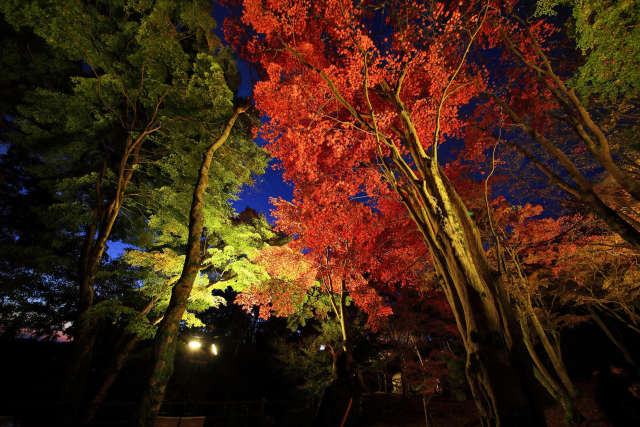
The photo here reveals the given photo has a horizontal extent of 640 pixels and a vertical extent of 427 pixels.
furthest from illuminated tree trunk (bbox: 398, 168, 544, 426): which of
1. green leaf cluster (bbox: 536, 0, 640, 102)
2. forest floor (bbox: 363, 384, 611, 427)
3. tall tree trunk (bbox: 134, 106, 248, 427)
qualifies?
forest floor (bbox: 363, 384, 611, 427)

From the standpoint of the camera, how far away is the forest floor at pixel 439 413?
7.48 metres

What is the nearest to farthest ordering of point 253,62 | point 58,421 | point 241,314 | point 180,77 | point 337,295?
1. point 58,421
2. point 180,77
3. point 253,62
4. point 337,295
5. point 241,314

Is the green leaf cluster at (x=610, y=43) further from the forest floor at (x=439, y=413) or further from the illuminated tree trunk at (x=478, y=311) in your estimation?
the forest floor at (x=439, y=413)

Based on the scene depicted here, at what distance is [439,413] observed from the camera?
1082 cm

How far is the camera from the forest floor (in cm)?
748

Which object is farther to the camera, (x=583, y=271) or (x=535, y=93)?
(x=583, y=271)

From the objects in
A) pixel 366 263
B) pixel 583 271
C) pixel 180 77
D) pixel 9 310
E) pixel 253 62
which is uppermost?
pixel 253 62

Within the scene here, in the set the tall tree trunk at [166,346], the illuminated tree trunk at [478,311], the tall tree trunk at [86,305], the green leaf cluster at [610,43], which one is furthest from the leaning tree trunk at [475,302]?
the tall tree trunk at [86,305]

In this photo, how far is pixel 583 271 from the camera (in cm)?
787

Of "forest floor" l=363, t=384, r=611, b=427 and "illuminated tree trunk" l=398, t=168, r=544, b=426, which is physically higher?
"illuminated tree trunk" l=398, t=168, r=544, b=426

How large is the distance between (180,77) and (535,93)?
1123 cm

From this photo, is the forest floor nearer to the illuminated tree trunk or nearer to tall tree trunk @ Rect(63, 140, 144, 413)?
the illuminated tree trunk

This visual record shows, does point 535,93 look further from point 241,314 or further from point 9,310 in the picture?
point 241,314

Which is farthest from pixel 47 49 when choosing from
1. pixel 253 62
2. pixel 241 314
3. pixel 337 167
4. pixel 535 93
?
pixel 241 314
